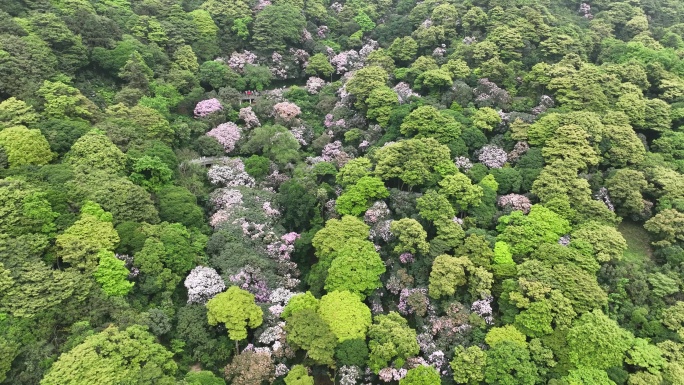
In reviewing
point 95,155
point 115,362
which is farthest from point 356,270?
point 95,155

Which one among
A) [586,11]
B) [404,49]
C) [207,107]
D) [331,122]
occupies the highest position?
[586,11]

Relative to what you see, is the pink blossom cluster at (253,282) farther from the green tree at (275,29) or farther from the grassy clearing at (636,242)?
the green tree at (275,29)

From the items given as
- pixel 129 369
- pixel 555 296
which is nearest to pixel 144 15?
pixel 129 369

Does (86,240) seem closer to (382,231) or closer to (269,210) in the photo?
(269,210)

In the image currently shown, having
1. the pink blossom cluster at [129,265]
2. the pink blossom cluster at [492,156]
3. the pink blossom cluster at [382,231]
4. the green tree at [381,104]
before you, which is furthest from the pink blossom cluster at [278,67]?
the pink blossom cluster at [129,265]

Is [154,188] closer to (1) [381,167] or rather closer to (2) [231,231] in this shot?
(2) [231,231]

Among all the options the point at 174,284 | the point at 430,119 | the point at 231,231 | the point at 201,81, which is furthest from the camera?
the point at 201,81
